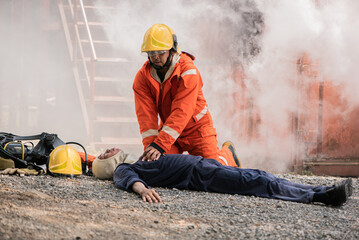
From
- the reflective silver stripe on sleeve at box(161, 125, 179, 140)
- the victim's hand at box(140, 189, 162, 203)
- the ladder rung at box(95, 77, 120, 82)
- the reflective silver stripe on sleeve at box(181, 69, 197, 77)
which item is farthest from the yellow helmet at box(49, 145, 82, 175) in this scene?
the ladder rung at box(95, 77, 120, 82)

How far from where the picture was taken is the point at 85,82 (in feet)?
31.7

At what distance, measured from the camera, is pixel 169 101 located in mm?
4816

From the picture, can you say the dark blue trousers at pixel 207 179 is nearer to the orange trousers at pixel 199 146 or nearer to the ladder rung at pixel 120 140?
the orange trousers at pixel 199 146

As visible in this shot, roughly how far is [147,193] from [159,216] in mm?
557

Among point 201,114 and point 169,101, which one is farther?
point 201,114

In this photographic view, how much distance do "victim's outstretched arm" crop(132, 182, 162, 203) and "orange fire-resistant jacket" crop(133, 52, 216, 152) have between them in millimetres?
595

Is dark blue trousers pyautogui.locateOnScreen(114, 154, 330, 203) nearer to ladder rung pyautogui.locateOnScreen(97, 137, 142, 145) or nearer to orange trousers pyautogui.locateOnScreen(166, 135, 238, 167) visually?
orange trousers pyautogui.locateOnScreen(166, 135, 238, 167)

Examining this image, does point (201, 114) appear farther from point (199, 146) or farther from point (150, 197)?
point (150, 197)

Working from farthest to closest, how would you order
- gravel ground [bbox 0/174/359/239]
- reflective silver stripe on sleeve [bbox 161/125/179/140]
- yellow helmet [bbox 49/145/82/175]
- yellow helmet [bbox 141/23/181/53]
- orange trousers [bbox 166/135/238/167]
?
orange trousers [bbox 166/135/238/167] → yellow helmet [bbox 49/145/82/175] → yellow helmet [bbox 141/23/181/53] → reflective silver stripe on sleeve [bbox 161/125/179/140] → gravel ground [bbox 0/174/359/239]

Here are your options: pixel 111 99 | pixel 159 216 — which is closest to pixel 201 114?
pixel 159 216

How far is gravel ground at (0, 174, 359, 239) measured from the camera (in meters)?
2.63

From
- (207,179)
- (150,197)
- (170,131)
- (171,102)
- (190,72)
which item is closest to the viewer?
(150,197)

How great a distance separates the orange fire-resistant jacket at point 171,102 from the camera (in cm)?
442

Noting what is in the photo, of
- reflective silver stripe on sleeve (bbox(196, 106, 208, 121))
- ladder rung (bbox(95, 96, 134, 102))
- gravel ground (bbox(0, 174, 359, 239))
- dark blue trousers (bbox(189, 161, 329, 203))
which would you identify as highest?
ladder rung (bbox(95, 96, 134, 102))
